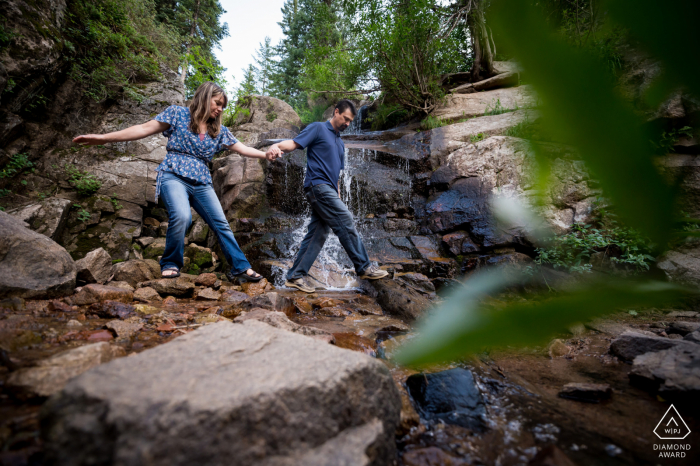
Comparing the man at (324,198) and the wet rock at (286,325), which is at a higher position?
the man at (324,198)

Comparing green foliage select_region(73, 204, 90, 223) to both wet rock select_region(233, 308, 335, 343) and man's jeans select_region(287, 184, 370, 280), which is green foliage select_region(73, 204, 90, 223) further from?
wet rock select_region(233, 308, 335, 343)

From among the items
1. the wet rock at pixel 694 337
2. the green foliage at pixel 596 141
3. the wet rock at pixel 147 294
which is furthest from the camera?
the wet rock at pixel 147 294

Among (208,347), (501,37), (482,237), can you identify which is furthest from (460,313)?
(482,237)

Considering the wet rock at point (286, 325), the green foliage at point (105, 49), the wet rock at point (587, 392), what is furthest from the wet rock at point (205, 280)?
the green foliage at point (105, 49)

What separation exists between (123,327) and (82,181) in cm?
453

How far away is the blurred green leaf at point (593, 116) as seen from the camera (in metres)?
0.46

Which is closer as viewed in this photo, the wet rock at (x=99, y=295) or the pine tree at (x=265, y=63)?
the wet rock at (x=99, y=295)

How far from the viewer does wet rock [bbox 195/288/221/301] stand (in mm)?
3004

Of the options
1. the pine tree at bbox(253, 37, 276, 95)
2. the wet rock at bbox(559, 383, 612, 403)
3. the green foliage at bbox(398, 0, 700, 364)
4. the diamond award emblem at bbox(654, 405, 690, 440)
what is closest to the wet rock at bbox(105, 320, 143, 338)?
the green foliage at bbox(398, 0, 700, 364)

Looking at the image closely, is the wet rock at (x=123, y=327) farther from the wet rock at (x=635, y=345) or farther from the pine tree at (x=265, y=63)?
the pine tree at (x=265, y=63)

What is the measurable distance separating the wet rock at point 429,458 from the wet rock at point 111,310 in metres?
2.02

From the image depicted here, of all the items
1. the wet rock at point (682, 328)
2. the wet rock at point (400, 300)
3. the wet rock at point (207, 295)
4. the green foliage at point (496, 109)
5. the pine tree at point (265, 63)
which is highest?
the pine tree at point (265, 63)

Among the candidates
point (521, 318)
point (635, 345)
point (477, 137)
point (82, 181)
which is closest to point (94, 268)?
point (82, 181)

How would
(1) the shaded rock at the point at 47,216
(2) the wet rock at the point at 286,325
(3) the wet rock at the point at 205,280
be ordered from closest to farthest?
1. (2) the wet rock at the point at 286,325
2. (3) the wet rock at the point at 205,280
3. (1) the shaded rock at the point at 47,216
